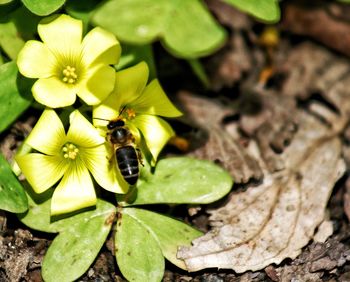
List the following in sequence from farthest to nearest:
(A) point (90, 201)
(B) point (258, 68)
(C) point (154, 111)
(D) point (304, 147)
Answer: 1. (B) point (258, 68)
2. (D) point (304, 147)
3. (C) point (154, 111)
4. (A) point (90, 201)

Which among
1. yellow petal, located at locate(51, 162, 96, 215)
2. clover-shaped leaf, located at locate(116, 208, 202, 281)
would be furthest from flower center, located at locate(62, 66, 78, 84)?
clover-shaped leaf, located at locate(116, 208, 202, 281)

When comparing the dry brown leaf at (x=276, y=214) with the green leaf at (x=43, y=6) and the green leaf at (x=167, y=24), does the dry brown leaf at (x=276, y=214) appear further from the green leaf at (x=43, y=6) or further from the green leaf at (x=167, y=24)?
the green leaf at (x=43, y=6)

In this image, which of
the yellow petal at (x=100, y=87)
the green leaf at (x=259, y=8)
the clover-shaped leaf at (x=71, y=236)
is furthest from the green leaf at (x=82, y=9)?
the clover-shaped leaf at (x=71, y=236)

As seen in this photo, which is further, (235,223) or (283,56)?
(283,56)

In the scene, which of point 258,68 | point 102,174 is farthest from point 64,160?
point 258,68

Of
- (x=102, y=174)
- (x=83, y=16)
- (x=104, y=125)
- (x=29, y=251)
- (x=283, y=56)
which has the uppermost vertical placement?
(x=83, y=16)

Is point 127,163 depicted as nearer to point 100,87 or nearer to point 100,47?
point 100,87

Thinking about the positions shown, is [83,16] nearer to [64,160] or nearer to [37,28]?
[37,28]
